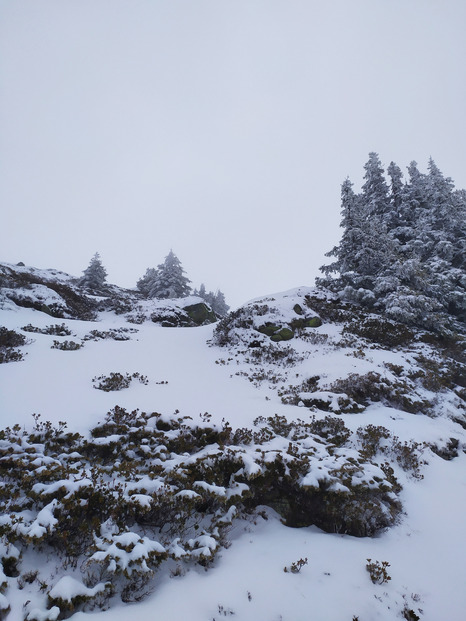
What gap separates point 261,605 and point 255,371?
985 cm

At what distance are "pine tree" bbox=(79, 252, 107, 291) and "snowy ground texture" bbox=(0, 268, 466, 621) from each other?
84.4 ft

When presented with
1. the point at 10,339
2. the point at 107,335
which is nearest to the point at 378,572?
the point at 10,339

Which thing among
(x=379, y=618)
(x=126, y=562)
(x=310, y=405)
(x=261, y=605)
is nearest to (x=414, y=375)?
(x=310, y=405)

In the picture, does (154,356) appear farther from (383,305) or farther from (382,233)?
(382,233)

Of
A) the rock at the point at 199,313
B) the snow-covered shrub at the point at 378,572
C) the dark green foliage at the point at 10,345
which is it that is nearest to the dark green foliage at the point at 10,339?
the dark green foliage at the point at 10,345

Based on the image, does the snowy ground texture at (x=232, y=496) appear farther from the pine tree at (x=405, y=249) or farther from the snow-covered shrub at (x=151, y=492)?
the pine tree at (x=405, y=249)

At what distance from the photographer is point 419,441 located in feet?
26.1

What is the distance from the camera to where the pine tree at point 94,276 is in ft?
112

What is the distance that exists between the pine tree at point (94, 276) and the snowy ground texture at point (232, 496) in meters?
25.7

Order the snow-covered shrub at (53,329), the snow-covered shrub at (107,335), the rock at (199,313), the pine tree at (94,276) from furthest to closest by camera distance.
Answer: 1. the pine tree at (94,276)
2. the rock at (199,313)
3. the snow-covered shrub at (107,335)
4. the snow-covered shrub at (53,329)

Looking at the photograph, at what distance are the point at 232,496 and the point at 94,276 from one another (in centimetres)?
3450

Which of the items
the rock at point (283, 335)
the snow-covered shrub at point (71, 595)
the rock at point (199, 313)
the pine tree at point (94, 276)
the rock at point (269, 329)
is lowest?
the snow-covered shrub at point (71, 595)

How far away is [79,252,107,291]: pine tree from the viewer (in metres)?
34.1

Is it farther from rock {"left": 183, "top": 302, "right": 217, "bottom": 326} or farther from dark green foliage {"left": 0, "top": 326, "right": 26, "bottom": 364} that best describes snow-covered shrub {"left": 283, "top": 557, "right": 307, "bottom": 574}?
rock {"left": 183, "top": 302, "right": 217, "bottom": 326}
